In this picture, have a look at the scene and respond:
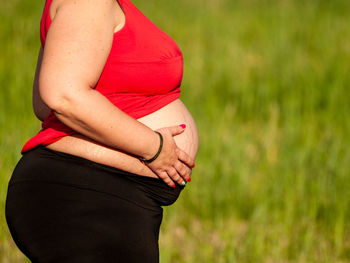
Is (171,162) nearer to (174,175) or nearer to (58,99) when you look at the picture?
(174,175)

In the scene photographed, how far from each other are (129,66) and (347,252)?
2.23 m

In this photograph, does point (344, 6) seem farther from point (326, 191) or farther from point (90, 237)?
point (90, 237)

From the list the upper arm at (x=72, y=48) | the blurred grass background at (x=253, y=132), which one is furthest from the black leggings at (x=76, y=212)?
the blurred grass background at (x=253, y=132)

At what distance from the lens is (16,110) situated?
3844mm

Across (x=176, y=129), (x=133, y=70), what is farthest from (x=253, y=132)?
(x=133, y=70)

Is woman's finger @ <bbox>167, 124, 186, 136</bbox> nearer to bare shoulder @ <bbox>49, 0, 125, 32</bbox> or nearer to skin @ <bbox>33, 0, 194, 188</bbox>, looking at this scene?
skin @ <bbox>33, 0, 194, 188</bbox>

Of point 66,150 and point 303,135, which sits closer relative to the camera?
point 66,150

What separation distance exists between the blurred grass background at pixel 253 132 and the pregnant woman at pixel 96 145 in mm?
1444

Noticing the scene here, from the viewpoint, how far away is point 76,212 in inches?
50.4

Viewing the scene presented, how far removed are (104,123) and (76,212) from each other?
0.27 meters

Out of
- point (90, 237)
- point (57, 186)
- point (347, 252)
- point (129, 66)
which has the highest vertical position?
point (129, 66)

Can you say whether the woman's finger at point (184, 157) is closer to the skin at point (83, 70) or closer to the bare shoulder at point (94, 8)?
the skin at point (83, 70)

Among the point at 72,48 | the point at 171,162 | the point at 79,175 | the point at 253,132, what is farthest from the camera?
the point at 253,132

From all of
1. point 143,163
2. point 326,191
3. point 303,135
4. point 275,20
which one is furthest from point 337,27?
point 143,163
